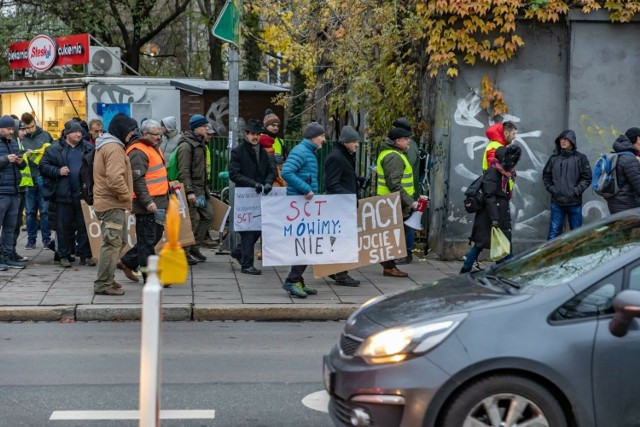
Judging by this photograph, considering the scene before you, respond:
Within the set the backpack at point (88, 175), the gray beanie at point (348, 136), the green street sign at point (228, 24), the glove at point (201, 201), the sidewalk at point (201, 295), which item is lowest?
the sidewalk at point (201, 295)

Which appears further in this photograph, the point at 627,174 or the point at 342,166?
the point at 627,174

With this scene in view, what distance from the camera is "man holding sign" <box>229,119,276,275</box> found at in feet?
38.4

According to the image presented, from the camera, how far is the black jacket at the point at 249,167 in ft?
38.4

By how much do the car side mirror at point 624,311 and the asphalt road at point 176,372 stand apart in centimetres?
210

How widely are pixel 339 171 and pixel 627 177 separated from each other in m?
3.33

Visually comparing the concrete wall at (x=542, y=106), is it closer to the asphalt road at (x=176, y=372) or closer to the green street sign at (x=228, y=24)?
the green street sign at (x=228, y=24)

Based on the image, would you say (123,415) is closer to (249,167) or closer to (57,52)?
(249,167)

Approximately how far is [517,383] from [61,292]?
264 inches

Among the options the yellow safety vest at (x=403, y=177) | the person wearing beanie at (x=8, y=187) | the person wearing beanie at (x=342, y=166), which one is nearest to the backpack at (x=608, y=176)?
the yellow safety vest at (x=403, y=177)

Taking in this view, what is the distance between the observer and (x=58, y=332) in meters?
9.05

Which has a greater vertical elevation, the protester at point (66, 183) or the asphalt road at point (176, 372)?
the protester at point (66, 183)

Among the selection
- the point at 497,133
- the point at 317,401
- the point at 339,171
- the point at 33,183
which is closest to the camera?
the point at 317,401

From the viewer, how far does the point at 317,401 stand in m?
6.70

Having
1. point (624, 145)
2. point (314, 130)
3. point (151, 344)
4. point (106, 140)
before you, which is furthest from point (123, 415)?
point (624, 145)
